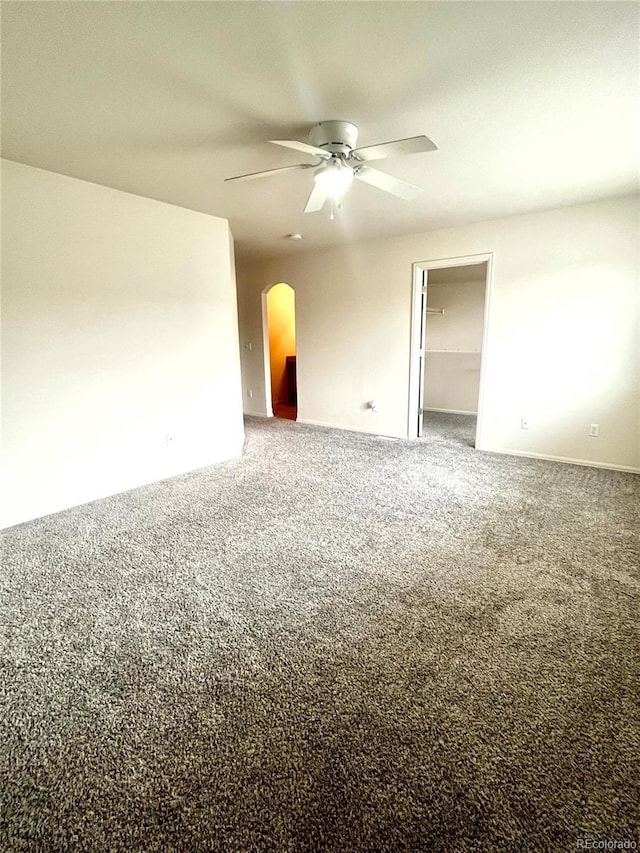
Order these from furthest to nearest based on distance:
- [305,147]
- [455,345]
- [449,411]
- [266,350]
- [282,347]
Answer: [282,347] < [449,411] < [455,345] < [266,350] < [305,147]

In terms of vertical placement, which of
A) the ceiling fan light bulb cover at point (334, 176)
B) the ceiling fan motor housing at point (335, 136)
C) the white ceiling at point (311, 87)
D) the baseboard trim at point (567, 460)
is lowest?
the baseboard trim at point (567, 460)

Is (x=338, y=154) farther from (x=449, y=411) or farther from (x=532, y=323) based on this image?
(x=449, y=411)

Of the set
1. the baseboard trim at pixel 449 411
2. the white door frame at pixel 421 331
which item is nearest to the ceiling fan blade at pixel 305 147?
the white door frame at pixel 421 331

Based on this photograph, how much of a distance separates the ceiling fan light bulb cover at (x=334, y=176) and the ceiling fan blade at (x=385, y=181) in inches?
4.3

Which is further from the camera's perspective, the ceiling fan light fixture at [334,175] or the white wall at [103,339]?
the white wall at [103,339]

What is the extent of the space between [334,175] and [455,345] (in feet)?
16.0

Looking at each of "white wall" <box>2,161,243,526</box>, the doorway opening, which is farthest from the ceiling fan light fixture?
the doorway opening

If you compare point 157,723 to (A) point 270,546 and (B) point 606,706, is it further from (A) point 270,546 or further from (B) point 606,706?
(B) point 606,706

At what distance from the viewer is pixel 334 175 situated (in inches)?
84.7

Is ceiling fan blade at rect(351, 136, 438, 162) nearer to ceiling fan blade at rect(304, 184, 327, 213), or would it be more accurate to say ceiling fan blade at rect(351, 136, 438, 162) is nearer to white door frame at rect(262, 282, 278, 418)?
ceiling fan blade at rect(304, 184, 327, 213)

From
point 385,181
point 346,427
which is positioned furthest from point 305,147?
point 346,427

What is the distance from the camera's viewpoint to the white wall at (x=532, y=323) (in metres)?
3.50

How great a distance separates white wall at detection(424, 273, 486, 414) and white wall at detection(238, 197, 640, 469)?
6.83 ft

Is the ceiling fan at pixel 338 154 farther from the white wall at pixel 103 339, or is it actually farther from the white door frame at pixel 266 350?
the white door frame at pixel 266 350
